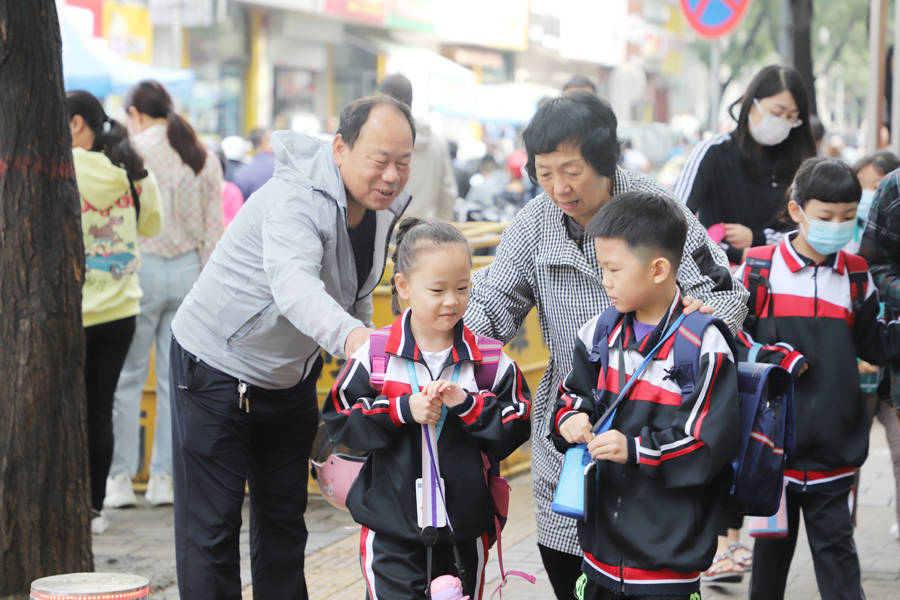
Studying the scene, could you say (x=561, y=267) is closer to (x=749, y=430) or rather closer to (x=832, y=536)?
(x=749, y=430)

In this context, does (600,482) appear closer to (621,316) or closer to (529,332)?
(621,316)

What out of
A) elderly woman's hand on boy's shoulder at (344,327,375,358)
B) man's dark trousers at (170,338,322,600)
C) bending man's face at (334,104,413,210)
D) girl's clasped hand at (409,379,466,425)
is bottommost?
man's dark trousers at (170,338,322,600)

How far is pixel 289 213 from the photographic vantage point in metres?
3.74

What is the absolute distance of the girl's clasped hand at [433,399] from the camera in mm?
3178

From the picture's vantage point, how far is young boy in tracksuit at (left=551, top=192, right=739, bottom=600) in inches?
124

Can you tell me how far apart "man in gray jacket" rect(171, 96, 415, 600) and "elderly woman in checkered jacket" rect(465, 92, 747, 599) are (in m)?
0.42

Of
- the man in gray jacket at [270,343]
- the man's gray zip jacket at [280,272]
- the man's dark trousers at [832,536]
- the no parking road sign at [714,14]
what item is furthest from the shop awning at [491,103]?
the man's gray zip jacket at [280,272]

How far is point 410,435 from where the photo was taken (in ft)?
11.0

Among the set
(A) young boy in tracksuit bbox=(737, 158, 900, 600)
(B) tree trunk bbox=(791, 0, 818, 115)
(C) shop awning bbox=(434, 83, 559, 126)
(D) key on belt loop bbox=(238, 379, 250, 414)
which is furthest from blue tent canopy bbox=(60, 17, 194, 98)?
(C) shop awning bbox=(434, 83, 559, 126)

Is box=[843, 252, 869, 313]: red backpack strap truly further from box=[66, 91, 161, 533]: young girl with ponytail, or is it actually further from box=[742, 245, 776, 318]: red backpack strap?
box=[66, 91, 161, 533]: young girl with ponytail

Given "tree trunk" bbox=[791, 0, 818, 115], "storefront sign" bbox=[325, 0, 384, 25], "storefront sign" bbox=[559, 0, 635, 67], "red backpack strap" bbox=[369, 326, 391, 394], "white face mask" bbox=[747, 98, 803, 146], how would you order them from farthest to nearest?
"storefront sign" bbox=[559, 0, 635, 67] < "storefront sign" bbox=[325, 0, 384, 25] < "tree trunk" bbox=[791, 0, 818, 115] < "white face mask" bbox=[747, 98, 803, 146] < "red backpack strap" bbox=[369, 326, 391, 394]

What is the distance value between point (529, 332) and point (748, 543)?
83.3 inches

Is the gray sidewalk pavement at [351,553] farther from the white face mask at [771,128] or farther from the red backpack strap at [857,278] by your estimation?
the white face mask at [771,128]

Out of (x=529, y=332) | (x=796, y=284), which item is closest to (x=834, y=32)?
(x=529, y=332)
